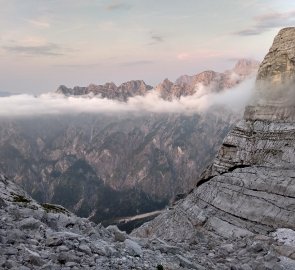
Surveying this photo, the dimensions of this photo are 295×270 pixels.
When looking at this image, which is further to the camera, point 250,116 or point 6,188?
point 250,116

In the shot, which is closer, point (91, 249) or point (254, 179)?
point (91, 249)

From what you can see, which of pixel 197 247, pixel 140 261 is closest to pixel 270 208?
pixel 197 247

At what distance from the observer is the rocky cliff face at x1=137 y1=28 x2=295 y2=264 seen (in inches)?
1923

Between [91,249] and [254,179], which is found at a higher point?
[91,249]

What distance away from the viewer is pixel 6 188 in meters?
40.0

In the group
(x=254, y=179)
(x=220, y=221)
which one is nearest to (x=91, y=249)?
(x=220, y=221)

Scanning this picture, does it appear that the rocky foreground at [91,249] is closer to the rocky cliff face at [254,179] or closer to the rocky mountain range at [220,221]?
the rocky mountain range at [220,221]

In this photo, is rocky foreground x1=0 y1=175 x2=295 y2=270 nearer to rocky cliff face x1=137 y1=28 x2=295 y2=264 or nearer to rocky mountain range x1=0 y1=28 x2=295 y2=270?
rocky mountain range x1=0 y1=28 x2=295 y2=270

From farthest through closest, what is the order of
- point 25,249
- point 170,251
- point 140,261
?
point 170,251 → point 140,261 → point 25,249

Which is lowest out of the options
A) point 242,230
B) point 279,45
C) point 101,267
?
point 242,230

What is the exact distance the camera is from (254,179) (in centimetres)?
5453

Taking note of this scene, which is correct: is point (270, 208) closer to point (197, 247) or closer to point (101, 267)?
point (197, 247)

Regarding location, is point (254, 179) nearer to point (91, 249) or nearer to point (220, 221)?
point (220, 221)

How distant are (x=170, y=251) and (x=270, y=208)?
19905 mm
